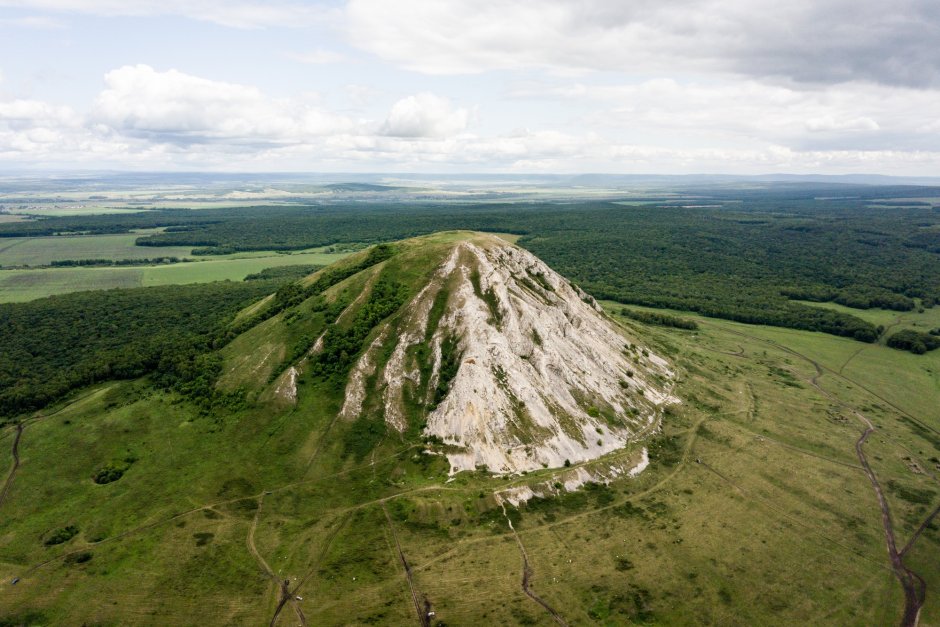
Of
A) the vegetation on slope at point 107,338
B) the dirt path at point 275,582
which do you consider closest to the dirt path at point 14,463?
the vegetation on slope at point 107,338

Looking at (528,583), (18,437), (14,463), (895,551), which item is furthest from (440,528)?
(18,437)

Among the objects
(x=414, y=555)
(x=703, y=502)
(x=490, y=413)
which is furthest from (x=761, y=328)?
(x=414, y=555)

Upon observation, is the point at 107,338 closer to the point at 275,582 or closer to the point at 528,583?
the point at 275,582

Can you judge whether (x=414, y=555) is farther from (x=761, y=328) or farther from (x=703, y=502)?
(x=761, y=328)

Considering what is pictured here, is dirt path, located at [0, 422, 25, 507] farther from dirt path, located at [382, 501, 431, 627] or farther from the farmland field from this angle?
dirt path, located at [382, 501, 431, 627]

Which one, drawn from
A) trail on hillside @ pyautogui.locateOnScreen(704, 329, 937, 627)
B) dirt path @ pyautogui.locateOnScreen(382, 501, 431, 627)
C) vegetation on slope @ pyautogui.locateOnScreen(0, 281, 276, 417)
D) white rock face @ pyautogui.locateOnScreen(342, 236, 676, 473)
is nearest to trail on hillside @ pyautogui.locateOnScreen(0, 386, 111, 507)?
vegetation on slope @ pyautogui.locateOnScreen(0, 281, 276, 417)

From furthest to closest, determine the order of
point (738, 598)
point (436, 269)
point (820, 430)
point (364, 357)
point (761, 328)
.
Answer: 1. point (761, 328)
2. point (436, 269)
3. point (820, 430)
4. point (364, 357)
5. point (738, 598)

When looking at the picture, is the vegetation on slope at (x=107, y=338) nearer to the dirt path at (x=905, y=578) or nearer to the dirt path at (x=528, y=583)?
the dirt path at (x=528, y=583)
